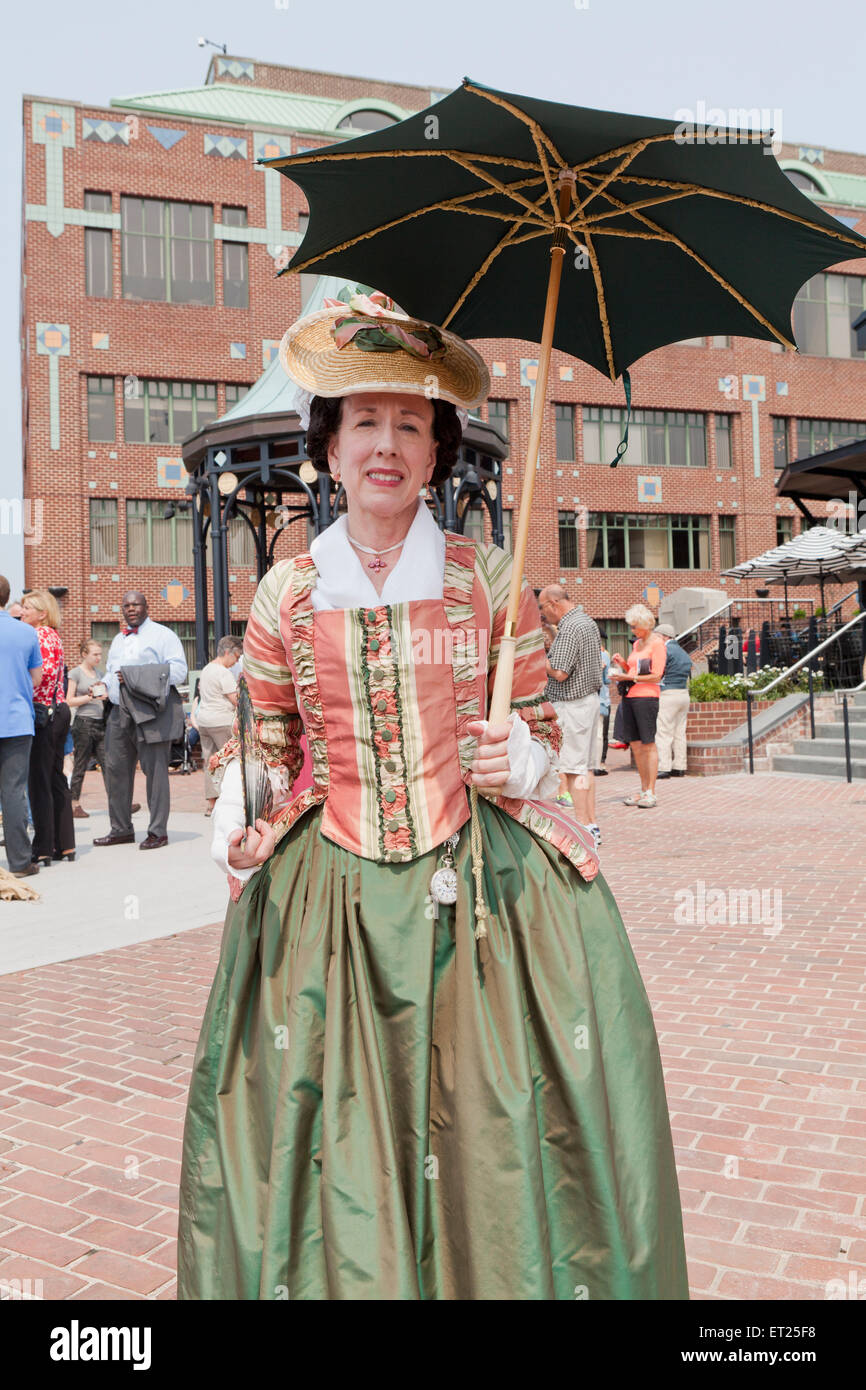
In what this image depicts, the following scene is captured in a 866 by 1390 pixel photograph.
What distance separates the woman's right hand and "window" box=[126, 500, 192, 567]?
85.6 feet

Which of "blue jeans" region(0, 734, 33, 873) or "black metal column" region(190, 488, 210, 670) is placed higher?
"black metal column" region(190, 488, 210, 670)

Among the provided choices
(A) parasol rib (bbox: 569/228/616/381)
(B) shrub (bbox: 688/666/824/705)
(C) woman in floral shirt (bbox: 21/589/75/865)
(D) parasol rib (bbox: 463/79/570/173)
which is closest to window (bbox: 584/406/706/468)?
(B) shrub (bbox: 688/666/824/705)

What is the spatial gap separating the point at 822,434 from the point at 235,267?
63.6ft

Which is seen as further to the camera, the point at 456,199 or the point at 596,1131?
the point at 456,199

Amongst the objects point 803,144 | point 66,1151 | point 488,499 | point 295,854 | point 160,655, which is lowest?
point 66,1151

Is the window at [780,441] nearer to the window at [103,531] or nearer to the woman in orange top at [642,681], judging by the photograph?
the window at [103,531]

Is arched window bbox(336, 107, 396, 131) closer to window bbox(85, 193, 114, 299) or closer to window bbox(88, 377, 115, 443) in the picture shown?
window bbox(85, 193, 114, 299)

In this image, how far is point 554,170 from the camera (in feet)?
6.33

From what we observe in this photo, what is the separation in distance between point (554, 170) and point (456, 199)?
0.21 m

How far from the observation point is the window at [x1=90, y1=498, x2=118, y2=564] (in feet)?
87.7

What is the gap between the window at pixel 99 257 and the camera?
2666 centimetres

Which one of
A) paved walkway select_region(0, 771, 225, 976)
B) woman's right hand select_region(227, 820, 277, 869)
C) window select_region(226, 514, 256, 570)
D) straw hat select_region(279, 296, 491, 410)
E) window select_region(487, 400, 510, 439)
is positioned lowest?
paved walkway select_region(0, 771, 225, 976)

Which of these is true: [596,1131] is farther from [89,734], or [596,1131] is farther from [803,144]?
[803,144]
